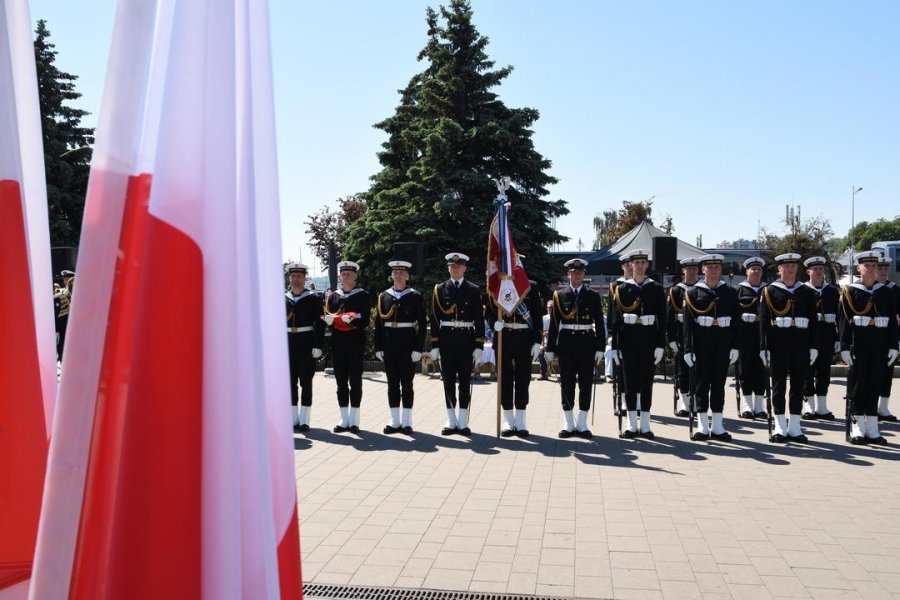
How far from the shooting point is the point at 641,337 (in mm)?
8836

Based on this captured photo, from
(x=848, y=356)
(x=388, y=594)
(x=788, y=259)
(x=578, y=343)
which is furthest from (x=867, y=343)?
(x=388, y=594)

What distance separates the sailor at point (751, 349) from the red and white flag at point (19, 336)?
383 inches

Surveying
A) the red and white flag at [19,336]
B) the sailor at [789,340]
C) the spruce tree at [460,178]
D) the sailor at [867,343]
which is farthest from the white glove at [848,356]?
the spruce tree at [460,178]

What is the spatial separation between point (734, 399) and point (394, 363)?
6097 millimetres

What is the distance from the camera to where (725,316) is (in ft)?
28.2

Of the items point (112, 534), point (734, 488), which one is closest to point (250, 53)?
point (112, 534)

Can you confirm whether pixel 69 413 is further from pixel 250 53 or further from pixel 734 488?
pixel 734 488

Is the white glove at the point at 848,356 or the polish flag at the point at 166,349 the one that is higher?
the polish flag at the point at 166,349

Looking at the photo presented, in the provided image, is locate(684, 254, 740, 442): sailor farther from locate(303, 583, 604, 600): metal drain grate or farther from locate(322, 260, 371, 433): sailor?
locate(303, 583, 604, 600): metal drain grate

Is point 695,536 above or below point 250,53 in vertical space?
below

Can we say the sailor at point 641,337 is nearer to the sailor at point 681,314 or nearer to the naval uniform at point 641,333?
the naval uniform at point 641,333

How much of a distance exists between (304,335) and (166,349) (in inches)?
326

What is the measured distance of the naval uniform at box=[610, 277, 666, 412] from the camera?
8.83 metres

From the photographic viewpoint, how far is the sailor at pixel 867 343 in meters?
8.27
